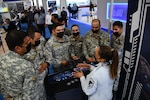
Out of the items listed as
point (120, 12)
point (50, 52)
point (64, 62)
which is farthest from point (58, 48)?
point (120, 12)

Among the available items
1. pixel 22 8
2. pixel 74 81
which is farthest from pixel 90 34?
pixel 22 8

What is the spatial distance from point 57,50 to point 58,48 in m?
0.04

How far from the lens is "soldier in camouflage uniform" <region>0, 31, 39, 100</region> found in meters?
1.44

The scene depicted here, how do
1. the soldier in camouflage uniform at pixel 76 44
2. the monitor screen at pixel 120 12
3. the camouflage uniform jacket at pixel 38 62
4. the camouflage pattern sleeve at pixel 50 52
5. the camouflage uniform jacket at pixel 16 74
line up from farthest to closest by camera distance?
1. the monitor screen at pixel 120 12
2. the soldier in camouflage uniform at pixel 76 44
3. the camouflage pattern sleeve at pixel 50 52
4. the camouflage uniform jacket at pixel 38 62
5. the camouflage uniform jacket at pixel 16 74

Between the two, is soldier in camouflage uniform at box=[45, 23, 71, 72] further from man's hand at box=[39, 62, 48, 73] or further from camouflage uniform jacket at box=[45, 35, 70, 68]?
man's hand at box=[39, 62, 48, 73]

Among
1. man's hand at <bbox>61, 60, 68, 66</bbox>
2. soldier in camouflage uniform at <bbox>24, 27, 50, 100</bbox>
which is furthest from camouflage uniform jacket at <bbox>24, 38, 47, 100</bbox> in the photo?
man's hand at <bbox>61, 60, 68, 66</bbox>

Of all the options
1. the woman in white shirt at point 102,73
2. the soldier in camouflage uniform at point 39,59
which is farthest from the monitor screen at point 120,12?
the woman in white shirt at point 102,73

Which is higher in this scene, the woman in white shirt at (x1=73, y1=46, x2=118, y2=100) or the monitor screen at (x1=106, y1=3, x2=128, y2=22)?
the monitor screen at (x1=106, y1=3, x2=128, y2=22)

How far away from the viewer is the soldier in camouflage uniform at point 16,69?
144 centimetres

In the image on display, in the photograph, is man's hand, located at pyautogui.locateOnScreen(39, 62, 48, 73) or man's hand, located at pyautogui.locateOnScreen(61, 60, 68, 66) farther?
man's hand, located at pyautogui.locateOnScreen(61, 60, 68, 66)

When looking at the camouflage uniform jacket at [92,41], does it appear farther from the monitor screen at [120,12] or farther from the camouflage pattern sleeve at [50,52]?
the monitor screen at [120,12]

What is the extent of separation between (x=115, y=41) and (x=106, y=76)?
1353 millimetres

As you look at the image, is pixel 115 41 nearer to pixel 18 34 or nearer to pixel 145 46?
pixel 145 46

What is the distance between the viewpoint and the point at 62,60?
259 cm
